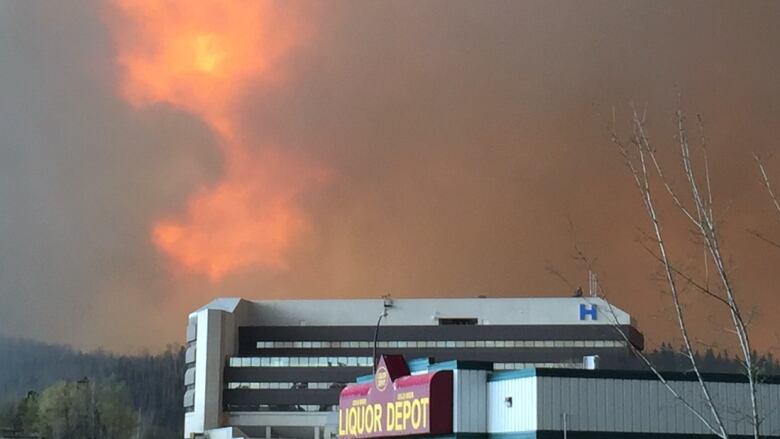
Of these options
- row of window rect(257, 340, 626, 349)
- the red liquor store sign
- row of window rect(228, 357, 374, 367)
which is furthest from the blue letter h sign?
the red liquor store sign

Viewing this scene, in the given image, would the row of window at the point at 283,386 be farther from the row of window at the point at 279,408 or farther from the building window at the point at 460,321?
the building window at the point at 460,321

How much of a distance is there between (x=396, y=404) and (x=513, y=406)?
561 cm

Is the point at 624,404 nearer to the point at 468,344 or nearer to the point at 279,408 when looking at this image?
the point at 468,344

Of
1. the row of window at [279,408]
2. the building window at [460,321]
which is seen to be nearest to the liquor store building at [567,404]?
the row of window at [279,408]

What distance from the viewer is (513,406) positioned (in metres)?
37.6

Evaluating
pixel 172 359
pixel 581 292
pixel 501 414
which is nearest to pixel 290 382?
pixel 581 292

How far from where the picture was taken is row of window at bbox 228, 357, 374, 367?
11519 centimetres

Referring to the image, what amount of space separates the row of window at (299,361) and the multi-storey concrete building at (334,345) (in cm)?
10

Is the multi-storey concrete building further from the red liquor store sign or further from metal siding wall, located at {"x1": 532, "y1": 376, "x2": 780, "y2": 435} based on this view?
metal siding wall, located at {"x1": 532, "y1": 376, "x2": 780, "y2": 435}

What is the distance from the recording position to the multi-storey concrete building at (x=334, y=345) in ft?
373

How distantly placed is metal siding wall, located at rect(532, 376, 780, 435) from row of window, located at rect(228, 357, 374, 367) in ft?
255

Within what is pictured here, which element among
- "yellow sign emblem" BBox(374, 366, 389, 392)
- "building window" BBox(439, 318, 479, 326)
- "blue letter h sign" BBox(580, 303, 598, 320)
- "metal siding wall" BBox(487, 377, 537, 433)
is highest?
"blue letter h sign" BBox(580, 303, 598, 320)

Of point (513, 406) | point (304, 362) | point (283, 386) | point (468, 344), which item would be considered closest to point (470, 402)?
point (513, 406)

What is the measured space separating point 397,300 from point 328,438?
80.4 ft
